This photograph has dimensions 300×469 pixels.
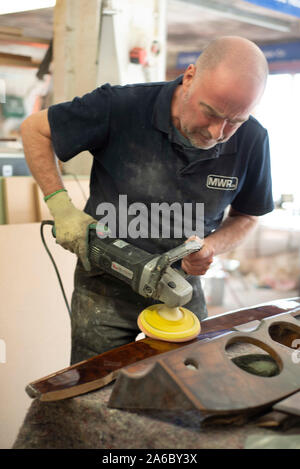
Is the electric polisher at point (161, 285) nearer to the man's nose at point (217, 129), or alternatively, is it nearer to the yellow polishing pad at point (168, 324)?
the yellow polishing pad at point (168, 324)

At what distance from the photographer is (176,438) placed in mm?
957

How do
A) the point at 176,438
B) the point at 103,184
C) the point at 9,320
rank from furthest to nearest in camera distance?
the point at 9,320 < the point at 103,184 < the point at 176,438

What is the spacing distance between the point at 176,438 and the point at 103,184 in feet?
3.36

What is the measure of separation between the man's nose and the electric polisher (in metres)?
0.36

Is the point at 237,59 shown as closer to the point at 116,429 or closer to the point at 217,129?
the point at 217,129

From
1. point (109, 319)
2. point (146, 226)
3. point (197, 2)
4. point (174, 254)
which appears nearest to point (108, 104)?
point (146, 226)

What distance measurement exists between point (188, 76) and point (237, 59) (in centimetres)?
22

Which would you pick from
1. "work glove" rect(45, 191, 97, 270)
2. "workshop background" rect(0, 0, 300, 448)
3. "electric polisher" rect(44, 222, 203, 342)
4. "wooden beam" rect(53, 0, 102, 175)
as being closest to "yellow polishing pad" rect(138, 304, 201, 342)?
"electric polisher" rect(44, 222, 203, 342)

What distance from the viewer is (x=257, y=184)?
1.79 metres

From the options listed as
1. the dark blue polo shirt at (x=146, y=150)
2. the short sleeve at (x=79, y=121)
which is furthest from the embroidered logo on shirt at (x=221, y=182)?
the short sleeve at (x=79, y=121)

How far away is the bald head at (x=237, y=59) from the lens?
1298mm

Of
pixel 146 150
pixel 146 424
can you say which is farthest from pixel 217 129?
pixel 146 424

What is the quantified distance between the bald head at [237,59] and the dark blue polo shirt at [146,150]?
0.27m
